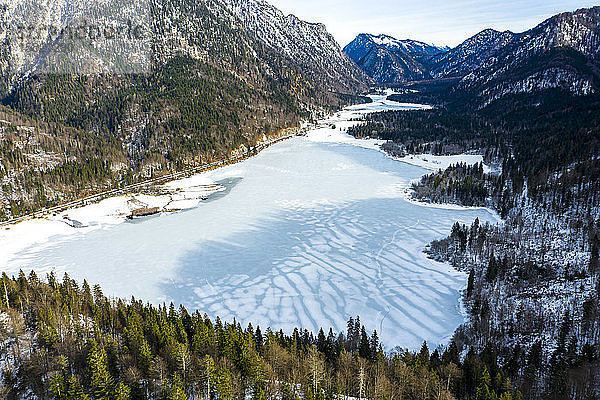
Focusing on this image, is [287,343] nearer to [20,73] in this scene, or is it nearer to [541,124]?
[541,124]

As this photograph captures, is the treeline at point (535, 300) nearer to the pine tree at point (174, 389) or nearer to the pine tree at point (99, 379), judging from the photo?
the pine tree at point (174, 389)

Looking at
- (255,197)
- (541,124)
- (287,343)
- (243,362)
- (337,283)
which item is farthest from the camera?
(541,124)

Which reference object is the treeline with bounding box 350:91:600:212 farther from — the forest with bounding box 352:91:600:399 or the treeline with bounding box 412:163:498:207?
the treeline with bounding box 412:163:498:207

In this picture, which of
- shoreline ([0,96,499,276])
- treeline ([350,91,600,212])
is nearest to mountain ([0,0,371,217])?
shoreline ([0,96,499,276])

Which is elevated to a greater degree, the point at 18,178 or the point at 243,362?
the point at 18,178

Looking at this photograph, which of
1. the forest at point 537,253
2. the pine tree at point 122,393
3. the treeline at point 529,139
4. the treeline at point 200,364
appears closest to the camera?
the pine tree at point 122,393

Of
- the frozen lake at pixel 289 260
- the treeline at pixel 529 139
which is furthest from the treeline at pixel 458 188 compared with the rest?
the frozen lake at pixel 289 260

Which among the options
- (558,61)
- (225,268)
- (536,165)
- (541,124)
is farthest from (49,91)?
(558,61)

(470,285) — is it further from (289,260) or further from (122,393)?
(122,393)
